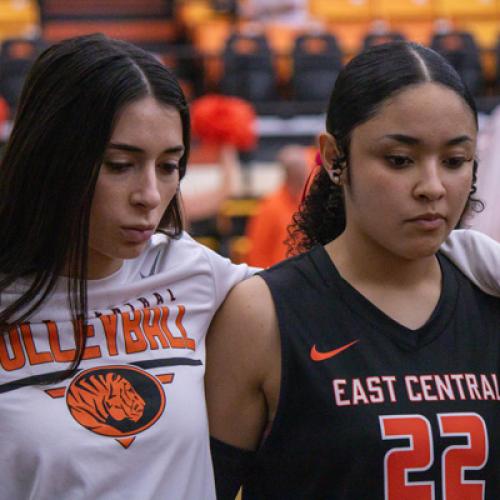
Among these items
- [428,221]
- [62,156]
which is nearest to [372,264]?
[428,221]

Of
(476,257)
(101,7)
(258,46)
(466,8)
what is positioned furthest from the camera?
(101,7)

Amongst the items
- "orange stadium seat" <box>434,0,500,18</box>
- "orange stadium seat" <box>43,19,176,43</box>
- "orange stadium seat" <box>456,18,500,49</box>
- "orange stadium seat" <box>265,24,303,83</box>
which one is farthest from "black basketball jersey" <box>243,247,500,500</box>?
"orange stadium seat" <box>43,19,176,43</box>

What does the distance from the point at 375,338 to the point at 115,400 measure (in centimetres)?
42

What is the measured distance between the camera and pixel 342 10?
32.9ft

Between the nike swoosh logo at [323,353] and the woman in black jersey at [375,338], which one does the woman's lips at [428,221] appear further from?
the nike swoosh logo at [323,353]

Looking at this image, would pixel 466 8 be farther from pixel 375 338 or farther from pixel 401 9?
pixel 375 338

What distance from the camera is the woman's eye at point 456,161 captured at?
63.3 inches

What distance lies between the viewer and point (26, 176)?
1616 mm

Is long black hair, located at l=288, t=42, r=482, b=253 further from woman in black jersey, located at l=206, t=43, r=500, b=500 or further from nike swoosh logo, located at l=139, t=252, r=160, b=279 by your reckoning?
nike swoosh logo, located at l=139, t=252, r=160, b=279

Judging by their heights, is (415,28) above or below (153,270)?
above

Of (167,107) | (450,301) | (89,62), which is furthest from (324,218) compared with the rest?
(89,62)

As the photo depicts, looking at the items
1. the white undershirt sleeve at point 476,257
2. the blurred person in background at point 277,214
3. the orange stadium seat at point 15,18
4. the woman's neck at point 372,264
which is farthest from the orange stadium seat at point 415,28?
the woman's neck at point 372,264

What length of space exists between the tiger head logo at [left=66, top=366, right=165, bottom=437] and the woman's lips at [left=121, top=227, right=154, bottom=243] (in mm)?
196

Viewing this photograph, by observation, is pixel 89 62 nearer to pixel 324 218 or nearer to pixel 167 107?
Answer: pixel 167 107
